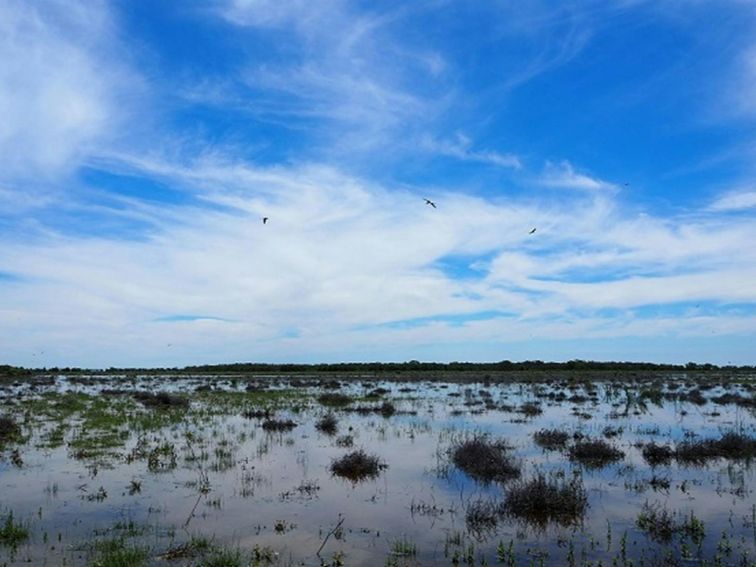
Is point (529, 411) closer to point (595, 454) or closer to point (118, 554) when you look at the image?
point (595, 454)

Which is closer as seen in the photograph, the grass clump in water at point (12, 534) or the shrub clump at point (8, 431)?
the grass clump in water at point (12, 534)

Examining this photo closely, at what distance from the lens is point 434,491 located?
527 inches

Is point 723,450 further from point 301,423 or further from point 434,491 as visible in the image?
point 301,423

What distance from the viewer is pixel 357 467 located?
15391 mm

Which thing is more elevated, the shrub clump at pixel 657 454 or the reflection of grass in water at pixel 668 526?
the shrub clump at pixel 657 454

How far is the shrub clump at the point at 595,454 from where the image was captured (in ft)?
54.3

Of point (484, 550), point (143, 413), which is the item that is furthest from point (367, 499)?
point (143, 413)

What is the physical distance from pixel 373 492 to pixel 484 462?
3.33 metres

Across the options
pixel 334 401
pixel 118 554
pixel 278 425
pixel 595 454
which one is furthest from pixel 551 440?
pixel 334 401

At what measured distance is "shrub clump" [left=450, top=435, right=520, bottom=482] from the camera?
48.1ft

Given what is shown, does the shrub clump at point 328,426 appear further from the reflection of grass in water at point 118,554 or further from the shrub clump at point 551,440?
the reflection of grass in water at point 118,554

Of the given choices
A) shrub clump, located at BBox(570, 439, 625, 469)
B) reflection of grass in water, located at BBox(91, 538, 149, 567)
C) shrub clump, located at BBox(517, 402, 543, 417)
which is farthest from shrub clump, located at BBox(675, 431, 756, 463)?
reflection of grass in water, located at BBox(91, 538, 149, 567)

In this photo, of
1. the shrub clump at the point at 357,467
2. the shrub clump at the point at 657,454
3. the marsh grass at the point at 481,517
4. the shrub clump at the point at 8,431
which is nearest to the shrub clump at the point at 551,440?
the shrub clump at the point at 657,454

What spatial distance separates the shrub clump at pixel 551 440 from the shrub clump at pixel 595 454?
54.6 inches
